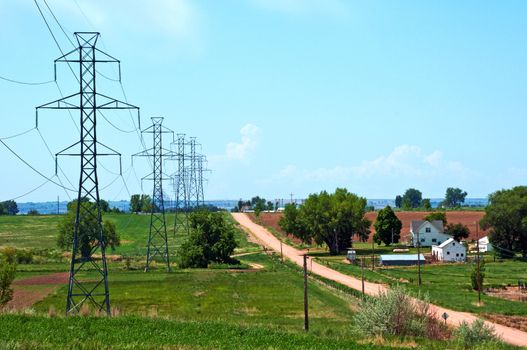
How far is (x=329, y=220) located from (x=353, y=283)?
136 feet

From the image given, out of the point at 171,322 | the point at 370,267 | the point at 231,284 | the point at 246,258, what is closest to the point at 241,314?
the point at 171,322

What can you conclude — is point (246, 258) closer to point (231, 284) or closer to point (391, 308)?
point (231, 284)

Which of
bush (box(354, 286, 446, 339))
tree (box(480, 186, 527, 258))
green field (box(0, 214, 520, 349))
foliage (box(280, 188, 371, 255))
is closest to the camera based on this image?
green field (box(0, 214, 520, 349))

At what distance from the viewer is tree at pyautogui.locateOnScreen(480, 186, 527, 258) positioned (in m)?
112

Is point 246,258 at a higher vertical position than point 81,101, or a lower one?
lower

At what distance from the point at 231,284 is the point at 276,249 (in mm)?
55465

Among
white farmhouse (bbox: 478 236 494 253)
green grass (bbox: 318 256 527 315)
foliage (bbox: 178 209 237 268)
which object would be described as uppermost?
foliage (bbox: 178 209 237 268)

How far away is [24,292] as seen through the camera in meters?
63.7

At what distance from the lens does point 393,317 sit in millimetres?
38469

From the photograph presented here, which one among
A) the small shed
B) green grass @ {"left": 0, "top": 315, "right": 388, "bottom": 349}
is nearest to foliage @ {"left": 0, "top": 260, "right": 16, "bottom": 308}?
green grass @ {"left": 0, "top": 315, "right": 388, "bottom": 349}

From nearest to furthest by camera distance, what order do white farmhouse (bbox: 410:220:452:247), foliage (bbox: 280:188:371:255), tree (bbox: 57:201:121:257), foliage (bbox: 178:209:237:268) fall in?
1. foliage (bbox: 178:209:237:268)
2. tree (bbox: 57:201:121:257)
3. foliage (bbox: 280:188:371:255)
4. white farmhouse (bbox: 410:220:452:247)

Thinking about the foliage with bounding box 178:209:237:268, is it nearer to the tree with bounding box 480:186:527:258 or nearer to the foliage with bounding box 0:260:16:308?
the foliage with bounding box 0:260:16:308

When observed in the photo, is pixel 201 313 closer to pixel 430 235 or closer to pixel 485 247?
pixel 485 247

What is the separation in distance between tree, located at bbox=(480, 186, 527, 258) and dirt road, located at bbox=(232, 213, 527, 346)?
1280 inches
